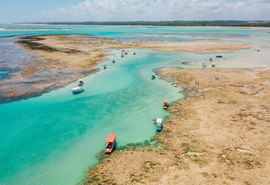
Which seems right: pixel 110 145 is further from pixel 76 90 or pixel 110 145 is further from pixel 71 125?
pixel 76 90

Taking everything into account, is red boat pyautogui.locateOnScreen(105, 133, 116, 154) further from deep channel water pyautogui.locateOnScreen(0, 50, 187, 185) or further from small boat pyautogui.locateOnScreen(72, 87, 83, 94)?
small boat pyautogui.locateOnScreen(72, 87, 83, 94)

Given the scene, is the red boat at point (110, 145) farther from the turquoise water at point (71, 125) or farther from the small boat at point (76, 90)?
the small boat at point (76, 90)

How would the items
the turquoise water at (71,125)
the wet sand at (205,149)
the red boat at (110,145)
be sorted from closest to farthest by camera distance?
the wet sand at (205,149), the turquoise water at (71,125), the red boat at (110,145)

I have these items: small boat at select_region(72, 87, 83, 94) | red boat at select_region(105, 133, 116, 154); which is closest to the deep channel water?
small boat at select_region(72, 87, 83, 94)

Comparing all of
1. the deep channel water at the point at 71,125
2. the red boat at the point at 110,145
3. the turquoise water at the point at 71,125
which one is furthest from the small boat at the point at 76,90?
the red boat at the point at 110,145

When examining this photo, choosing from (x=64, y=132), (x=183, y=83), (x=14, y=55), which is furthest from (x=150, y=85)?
(x=14, y=55)

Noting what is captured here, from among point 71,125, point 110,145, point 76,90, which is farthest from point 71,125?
point 76,90

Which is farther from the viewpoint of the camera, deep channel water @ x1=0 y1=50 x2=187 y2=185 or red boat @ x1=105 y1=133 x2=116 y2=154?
red boat @ x1=105 y1=133 x2=116 y2=154

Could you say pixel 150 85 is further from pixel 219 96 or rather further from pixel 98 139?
pixel 98 139

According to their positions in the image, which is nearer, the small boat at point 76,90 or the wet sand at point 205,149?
the wet sand at point 205,149
